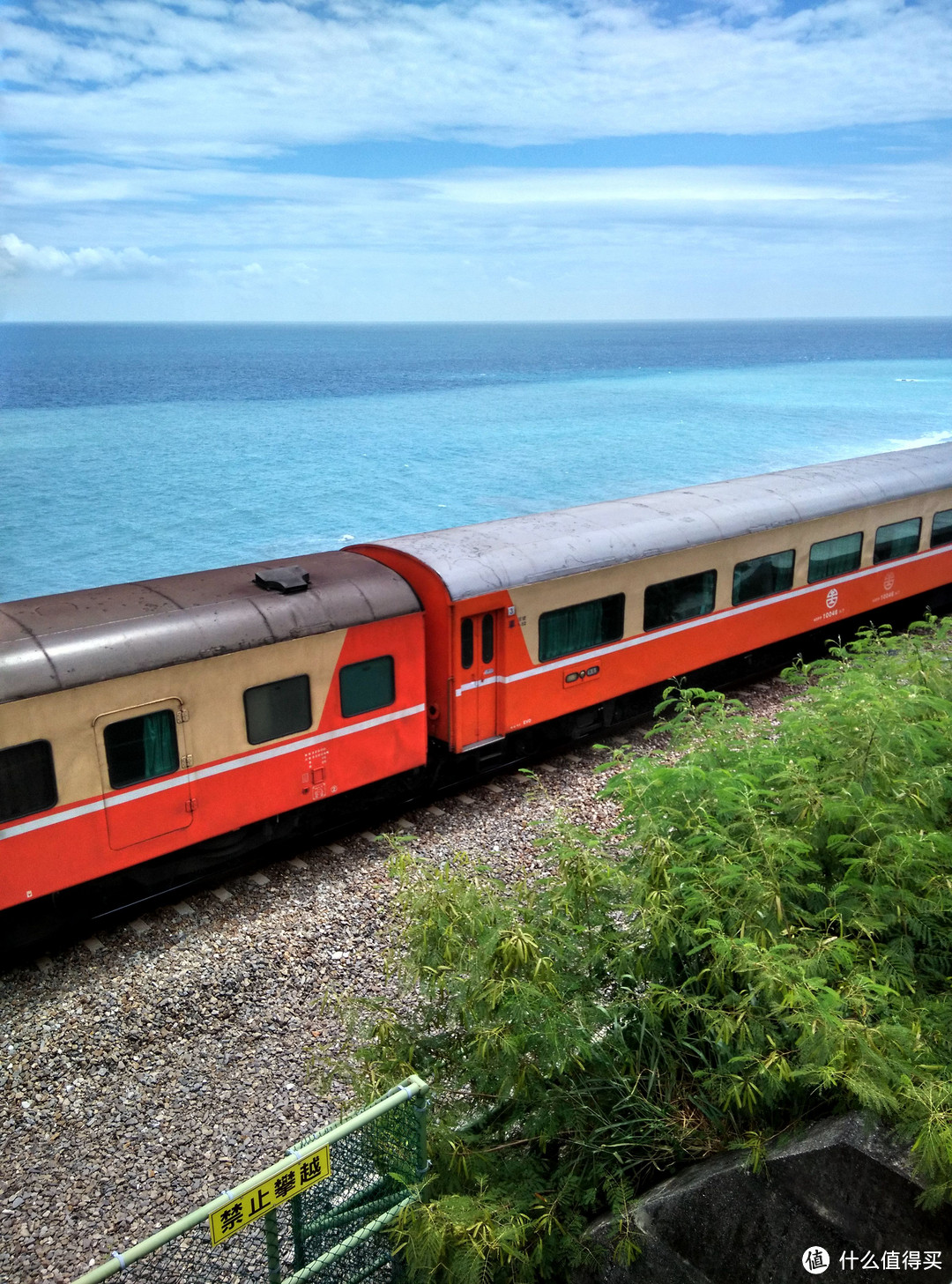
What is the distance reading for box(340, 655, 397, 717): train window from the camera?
955 cm

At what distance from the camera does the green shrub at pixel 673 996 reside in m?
4.23

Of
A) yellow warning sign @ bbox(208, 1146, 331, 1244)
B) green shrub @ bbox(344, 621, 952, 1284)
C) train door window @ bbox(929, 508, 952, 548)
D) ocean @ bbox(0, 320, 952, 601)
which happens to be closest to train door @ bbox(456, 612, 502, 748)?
green shrub @ bbox(344, 621, 952, 1284)

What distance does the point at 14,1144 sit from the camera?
6539mm

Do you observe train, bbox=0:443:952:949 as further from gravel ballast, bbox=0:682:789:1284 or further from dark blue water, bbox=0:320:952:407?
dark blue water, bbox=0:320:952:407

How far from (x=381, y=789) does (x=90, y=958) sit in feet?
10.6

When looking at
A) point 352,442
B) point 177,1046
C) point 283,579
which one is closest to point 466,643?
point 283,579

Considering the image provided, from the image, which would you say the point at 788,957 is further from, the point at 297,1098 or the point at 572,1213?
the point at 297,1098

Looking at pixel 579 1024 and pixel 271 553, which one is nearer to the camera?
pixel 579 1024

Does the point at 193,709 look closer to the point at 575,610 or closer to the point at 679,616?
the point at 575,610

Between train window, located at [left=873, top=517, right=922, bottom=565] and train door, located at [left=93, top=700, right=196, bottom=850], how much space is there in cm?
1093

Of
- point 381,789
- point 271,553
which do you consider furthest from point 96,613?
point 271,553

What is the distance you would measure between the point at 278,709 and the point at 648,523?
17.5ft

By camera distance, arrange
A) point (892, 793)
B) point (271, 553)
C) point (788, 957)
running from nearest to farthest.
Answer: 1. point (788, 957)
2. point (892, 793)
3. point (271, 553)

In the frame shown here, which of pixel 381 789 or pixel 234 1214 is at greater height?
pixel 234 1214
